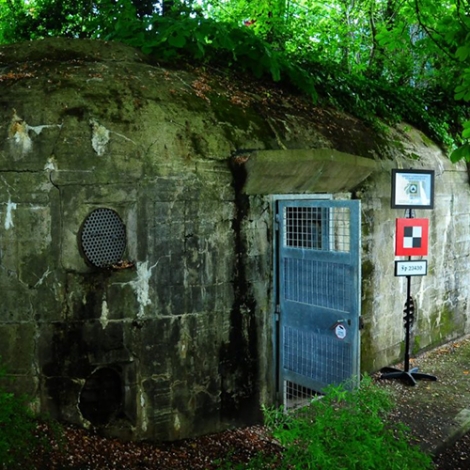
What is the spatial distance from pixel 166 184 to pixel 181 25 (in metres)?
2.32

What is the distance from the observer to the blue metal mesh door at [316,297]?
5.24 m

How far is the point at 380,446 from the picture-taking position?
Result: 3146mm

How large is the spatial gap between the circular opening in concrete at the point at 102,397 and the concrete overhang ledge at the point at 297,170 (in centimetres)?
221

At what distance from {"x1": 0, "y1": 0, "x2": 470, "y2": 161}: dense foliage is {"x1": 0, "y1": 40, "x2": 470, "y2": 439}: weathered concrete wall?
33.4 inches

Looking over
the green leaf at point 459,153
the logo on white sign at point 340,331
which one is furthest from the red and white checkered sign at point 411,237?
the green leaf at point 459,153

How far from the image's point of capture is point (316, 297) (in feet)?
18.4

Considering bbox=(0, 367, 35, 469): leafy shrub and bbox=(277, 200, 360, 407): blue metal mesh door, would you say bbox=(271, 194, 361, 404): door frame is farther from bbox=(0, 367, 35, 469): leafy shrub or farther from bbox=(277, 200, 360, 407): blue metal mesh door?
bbox=(0, 367, 35, 469): leafy shrub

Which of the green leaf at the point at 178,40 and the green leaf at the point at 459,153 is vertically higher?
the green leaf at the point at 178,40

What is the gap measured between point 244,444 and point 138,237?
2.22 metres

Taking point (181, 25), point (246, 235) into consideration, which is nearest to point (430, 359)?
point (246, 235)

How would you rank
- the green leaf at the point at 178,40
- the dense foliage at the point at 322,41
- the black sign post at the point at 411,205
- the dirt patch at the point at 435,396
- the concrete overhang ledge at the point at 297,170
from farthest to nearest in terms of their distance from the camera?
the black sign post at the point at 411,205
the dense foliage at the point at 322,41
the green leaf at the point at 178,40
the dirt patch at the point at 435,396
the concrete overhang ledge at the point at 297,170

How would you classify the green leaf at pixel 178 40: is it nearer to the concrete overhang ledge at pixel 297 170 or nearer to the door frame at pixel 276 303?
the concrete overhang ledge at pixel 297 170

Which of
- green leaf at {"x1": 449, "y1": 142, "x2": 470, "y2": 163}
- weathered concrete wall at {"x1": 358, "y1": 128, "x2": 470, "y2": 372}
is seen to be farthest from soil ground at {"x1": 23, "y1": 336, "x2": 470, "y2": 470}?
green leaf at {"x1": 449, "y1": 142, "x2": 470, "y2": 163}

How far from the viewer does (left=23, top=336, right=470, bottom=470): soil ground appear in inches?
178
